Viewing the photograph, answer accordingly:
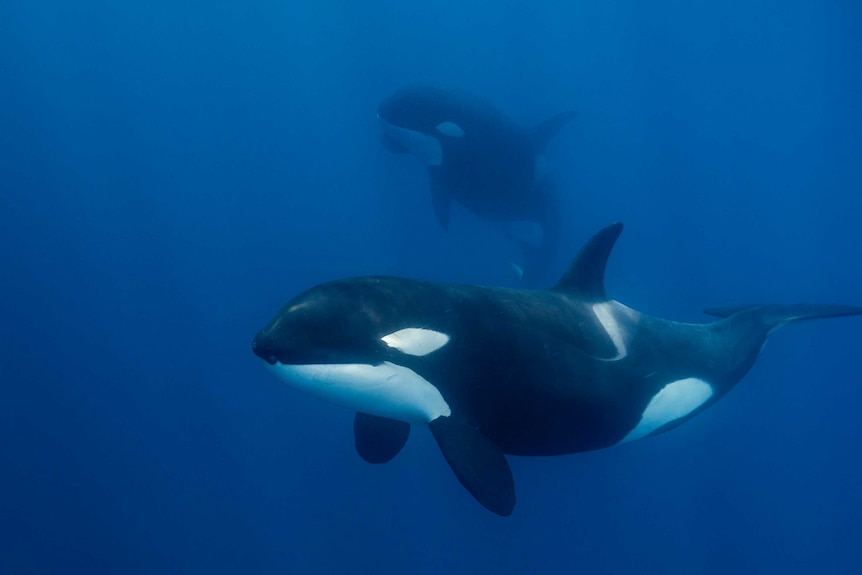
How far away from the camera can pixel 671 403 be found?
6.42m

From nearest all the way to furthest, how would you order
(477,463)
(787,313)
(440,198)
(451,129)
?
(477,463) < (787,313) < (451,129) < (440,198)

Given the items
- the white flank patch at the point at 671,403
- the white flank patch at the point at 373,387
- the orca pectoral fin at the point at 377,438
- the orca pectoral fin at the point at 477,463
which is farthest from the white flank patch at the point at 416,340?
the white flank patch at the point at 671,403

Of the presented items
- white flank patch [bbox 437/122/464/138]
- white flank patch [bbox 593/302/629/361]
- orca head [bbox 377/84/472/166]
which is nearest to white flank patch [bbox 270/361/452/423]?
white flank patch [bbox 593/302/629/361]

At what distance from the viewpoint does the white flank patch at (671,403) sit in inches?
246

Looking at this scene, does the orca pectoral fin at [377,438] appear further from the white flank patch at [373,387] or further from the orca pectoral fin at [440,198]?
the orca pectoral fin at [440,198]

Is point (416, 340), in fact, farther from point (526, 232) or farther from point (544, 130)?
point (526, 232)

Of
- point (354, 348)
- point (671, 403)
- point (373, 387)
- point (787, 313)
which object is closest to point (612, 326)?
point (671, 403)

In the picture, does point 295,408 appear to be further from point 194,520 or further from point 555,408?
point 555,408

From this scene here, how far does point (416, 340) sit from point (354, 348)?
19.9 inches

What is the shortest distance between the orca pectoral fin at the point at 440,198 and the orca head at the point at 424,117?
60 centimetres

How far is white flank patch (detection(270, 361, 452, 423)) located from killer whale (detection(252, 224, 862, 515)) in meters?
0.01

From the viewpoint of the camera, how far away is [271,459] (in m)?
14.4

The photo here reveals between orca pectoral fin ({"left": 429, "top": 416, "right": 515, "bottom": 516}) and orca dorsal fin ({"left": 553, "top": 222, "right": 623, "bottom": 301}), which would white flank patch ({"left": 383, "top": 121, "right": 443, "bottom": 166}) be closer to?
orca dorsal fin ({"left": 553, "top": 222, "right": 623, "bottom": 301})

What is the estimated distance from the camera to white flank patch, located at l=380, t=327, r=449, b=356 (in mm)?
4586
